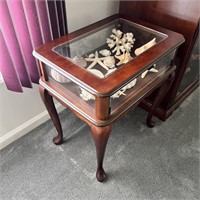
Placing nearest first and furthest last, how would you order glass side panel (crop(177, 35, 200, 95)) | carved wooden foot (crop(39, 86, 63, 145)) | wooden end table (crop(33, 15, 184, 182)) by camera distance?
wooden end table (crop(33, 15, 184, 182)) → carved wooden foot (crop(39, 86, 63, 145)) → glass side panel (crop(177, 35, 200, 95))

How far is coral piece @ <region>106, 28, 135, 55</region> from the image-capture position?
101 centimetres

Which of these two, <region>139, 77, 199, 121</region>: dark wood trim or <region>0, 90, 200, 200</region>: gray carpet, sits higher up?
<region>139, 77, 199, 121</region>: dark wood trim

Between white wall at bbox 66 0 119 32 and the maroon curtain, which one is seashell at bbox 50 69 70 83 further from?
white wall at bbox 66 0 119 32

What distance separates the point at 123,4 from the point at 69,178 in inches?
38.7

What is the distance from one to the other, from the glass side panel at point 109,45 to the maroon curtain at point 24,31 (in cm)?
15

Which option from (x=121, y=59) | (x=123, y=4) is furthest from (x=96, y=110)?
(x=123, y=4)

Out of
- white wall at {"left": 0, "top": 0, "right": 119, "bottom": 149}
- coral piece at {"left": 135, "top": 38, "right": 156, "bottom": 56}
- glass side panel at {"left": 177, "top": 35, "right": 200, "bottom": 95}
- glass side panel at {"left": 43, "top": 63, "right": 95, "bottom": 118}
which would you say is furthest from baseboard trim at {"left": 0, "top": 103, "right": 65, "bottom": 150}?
glass side panel at {"left": 177, "top": 35, "right": 200, "bottom": 95}

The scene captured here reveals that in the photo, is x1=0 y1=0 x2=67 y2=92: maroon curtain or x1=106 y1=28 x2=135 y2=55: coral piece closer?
x1=0 y1=0 x2=67 y2=92: maroon curtain

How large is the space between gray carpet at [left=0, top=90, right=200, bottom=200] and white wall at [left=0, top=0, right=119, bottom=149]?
0.06 m

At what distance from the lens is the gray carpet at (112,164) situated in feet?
3.45

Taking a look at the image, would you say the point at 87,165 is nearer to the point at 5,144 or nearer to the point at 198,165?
the point at 5,144

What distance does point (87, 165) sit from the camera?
1156 millimetres

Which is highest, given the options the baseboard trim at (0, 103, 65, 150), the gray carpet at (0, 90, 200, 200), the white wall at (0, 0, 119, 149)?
the white wall at (0, 0, 119, 149)

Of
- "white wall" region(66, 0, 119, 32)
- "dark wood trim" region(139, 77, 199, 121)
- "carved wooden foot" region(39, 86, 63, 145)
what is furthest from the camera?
"dark wood trim" region(139, 77, 199, 121)
